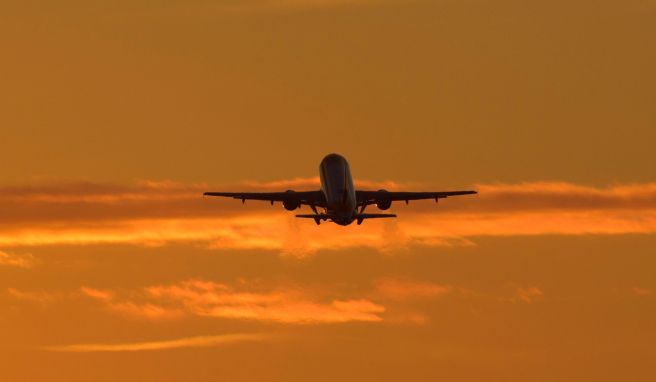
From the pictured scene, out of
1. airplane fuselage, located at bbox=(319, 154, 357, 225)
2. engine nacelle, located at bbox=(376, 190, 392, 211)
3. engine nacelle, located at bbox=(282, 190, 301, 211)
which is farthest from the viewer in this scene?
engine nacelle, located at bbox=(376, 190, 392, 211)

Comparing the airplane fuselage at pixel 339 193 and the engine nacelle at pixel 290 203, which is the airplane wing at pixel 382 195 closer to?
the airplane fuselage at pixel 339 193

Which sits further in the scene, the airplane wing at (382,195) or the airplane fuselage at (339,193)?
the airplane wing at (382,195)

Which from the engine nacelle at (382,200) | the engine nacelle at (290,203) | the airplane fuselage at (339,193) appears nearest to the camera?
the airplane fuselage at (339,193)

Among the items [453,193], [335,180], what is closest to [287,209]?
[335,180]

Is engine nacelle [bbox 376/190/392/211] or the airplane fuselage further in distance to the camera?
engine nacelle [bbox 376/190/392/211]

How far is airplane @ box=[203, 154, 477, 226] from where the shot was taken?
621ft

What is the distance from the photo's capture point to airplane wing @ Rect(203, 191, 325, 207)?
195 m

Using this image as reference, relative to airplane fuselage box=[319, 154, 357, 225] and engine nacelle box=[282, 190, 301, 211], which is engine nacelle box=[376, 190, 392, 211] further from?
engine nacelle box=[282, 190, 301, 211]

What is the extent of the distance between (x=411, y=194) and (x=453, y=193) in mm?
7918

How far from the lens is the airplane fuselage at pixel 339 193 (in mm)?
189000

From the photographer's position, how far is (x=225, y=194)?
190000 mm

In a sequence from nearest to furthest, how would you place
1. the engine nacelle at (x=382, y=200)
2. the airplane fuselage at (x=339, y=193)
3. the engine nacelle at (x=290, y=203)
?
the airplane fuselage at (x=339, y=193), the engine nacelle at (x=290, y=203), the engine nacelle at (x=382, y=200)

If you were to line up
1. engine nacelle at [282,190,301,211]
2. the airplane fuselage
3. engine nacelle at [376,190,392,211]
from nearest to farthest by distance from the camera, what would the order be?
the airplane fuselage → engine nacelle at [282,190,301,211] → engine nacelle at [376,190,392,211]

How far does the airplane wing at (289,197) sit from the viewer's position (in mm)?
194875
